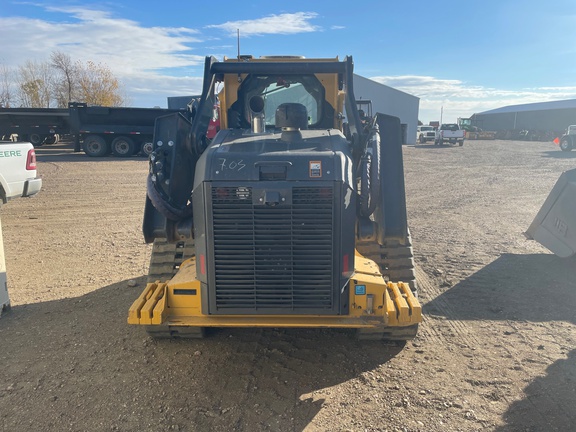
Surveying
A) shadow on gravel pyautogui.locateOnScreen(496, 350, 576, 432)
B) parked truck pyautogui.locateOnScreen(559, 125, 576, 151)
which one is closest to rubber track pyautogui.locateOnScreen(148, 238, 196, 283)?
shadow on gravel pyautogui.locateOnScreen(496, 350, 576, 432)

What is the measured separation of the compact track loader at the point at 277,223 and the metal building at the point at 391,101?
116ft

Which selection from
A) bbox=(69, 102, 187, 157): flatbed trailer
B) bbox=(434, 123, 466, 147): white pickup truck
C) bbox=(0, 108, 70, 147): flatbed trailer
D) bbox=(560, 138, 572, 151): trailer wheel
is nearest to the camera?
bbox=(69, 102, 187, 157): flatbed trailer

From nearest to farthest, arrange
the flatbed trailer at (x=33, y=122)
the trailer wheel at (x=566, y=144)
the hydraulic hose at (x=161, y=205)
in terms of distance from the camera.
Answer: the hydraulic hose at (x=161, y=205) < the flatbed trailer at (x=33, y=122) < the trailer wheel at (x=566, y=144)

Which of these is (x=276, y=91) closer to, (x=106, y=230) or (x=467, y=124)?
(x=106, y=230)

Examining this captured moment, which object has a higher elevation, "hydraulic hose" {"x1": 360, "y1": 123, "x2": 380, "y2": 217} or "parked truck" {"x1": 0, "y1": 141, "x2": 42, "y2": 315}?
"hydraulic hose" {"x1": 360, "y1": 123, "x2": 380, "y2": 217}

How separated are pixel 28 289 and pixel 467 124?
53290mm

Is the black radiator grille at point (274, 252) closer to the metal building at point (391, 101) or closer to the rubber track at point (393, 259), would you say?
the rubber track at point (393, 259)

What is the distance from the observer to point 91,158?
21062 millimetres

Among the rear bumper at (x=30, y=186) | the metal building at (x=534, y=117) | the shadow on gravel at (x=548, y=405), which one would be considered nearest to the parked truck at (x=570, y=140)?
the metal building at (x=534, y=117)

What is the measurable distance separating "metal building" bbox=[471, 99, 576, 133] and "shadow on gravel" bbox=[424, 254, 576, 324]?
2192 inches

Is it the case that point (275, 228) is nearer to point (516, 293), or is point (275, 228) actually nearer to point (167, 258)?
point (167, 258)

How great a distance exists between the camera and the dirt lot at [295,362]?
328cm

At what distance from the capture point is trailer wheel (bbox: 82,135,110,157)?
836 inches

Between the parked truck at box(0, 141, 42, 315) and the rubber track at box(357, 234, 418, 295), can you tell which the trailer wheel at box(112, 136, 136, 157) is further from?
the rubber track at box(357, 234, 418, 295)
